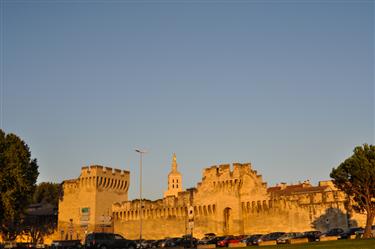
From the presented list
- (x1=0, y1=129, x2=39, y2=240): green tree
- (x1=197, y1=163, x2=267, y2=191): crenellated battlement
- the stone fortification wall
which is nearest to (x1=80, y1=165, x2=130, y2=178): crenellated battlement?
the stone fortification wall

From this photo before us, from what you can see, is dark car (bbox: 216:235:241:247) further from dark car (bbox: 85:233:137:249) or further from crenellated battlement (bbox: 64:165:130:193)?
crenellated battlement (bbox: 64:165:130:193)

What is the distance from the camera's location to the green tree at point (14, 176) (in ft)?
237

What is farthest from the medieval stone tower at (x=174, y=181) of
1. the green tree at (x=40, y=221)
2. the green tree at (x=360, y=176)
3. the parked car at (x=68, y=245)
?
the green tree at (x=360, y=176)

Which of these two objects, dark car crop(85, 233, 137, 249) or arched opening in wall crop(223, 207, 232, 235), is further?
arched opening in wall crop(223, 207, 232, 235)

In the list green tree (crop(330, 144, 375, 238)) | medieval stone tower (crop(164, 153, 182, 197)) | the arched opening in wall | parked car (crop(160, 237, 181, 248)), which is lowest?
parked car (crop(160, 237, 181, 248))

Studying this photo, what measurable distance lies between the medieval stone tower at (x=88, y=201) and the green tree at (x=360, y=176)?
44231mm

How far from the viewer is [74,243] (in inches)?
2680

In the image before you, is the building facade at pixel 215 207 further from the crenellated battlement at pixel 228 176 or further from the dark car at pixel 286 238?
the dark car at pixel 286 238

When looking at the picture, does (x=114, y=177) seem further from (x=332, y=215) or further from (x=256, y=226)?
(x=332, y=215)

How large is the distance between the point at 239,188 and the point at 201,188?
23.0 ft

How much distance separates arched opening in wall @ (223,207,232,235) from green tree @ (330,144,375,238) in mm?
23459

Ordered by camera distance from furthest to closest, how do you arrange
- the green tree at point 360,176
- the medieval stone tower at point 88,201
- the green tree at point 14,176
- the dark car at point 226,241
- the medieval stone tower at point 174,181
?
1. the medieval stone tower at point 174,181
2. the medieval stone tower at point 88,201
3. the green tree at point 14,176
4. the dark car at point 226,241
5. the green tree at point 360,176

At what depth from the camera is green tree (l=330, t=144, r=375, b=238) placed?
180 feet

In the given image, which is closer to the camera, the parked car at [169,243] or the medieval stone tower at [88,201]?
the parked car at [169,243]
